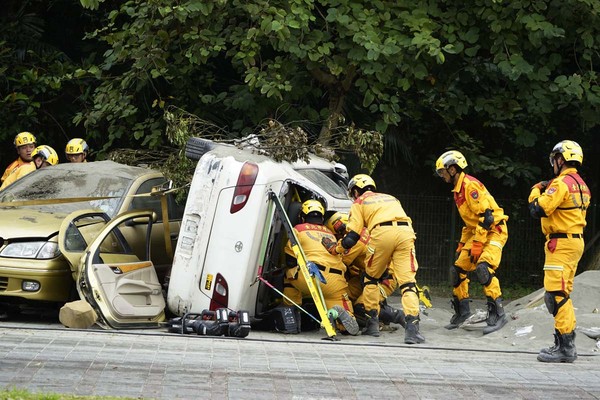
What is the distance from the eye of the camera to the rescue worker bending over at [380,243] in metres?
12.0

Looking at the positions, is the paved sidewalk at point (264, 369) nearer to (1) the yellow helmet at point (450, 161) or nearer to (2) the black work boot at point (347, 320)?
(2) the black work boot at point (347, 320)

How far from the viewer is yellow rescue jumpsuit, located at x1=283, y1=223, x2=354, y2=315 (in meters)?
12.2

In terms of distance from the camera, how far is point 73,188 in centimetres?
1326

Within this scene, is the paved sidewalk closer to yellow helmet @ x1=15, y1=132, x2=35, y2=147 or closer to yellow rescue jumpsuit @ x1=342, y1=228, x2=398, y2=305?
yellow rescue jumpsuit @ x1=342, y1=228, x2=398, y2=305

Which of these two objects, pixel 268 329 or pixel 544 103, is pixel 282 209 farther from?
pixel 544 103

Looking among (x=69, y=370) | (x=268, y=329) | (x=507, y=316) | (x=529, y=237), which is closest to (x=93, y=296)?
(x=268, y=329)

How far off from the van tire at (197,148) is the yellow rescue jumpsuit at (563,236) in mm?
3702

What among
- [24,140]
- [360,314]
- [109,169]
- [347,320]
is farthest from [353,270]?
[24,140]

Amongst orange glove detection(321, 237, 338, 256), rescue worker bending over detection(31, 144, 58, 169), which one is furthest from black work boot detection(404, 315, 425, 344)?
rescue worker bending over detection(31, 144, 58, 169)

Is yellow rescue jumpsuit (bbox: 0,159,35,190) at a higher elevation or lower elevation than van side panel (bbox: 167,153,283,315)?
higher

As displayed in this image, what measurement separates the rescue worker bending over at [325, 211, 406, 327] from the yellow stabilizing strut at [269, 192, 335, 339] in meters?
0.77

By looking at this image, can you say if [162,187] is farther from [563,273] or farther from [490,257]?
[563,273]

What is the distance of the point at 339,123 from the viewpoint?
53.3 ft

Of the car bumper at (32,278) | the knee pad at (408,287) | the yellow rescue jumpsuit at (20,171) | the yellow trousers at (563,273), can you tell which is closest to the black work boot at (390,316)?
the knee pad at (408,287)
